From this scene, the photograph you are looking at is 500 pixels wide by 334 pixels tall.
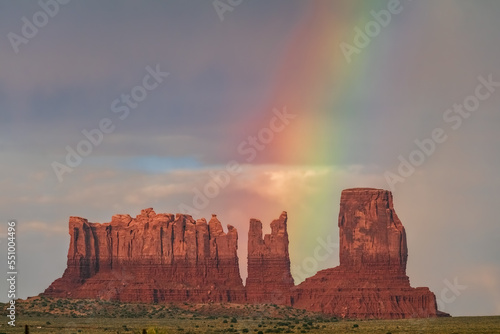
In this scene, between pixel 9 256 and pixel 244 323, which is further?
pixel 244 323

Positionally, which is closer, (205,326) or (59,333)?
(59,333)

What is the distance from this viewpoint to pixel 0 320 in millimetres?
187625

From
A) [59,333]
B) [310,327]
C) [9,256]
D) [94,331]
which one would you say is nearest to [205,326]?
[310,327]

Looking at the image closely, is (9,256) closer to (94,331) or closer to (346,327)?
(94,331)

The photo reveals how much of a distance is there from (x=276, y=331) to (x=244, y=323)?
35611 millimetres

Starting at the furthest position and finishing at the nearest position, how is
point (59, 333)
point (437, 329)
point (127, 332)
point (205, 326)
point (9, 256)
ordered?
point (205, 326) → point (437, 329) → point (127, 332) → point (59, 333) → point (9, 256)

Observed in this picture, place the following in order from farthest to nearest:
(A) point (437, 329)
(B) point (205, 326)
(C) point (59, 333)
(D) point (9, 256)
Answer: (B) point (205, 326), (A) point (437, 329), (C) point (59, 333), (D) point (9, 256)

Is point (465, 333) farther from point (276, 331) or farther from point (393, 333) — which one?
point (276, 331)

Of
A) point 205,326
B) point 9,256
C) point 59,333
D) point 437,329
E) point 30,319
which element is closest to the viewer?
point 9,256

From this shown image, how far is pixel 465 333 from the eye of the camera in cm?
15388

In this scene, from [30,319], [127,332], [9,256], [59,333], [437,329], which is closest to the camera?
[9,256]

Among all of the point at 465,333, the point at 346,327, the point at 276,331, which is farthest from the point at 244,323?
the point at 465,333

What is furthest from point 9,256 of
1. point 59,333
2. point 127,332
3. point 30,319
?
point 30,319

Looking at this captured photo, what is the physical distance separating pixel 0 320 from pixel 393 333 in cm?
5940
